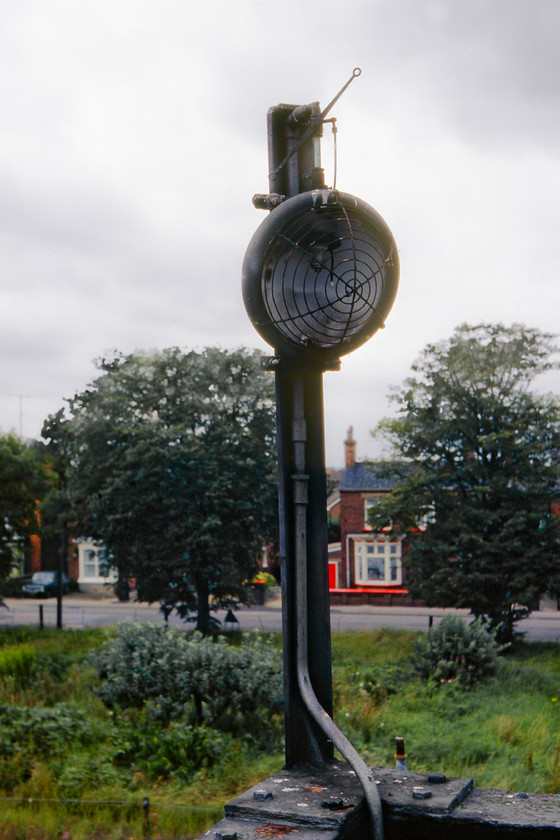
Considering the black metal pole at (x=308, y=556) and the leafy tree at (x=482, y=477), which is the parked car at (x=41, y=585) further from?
the black metal pole at (x=308, y=556)

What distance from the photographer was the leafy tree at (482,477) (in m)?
18.4

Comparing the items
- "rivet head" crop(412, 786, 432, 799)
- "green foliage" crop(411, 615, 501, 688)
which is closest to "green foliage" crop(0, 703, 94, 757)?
"green foliage" crop(411, 615, 501, 688)

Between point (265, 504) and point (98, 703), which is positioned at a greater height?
point (265, 504)

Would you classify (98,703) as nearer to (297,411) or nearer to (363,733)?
(363,733)

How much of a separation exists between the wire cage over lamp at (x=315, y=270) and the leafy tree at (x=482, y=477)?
1603cm

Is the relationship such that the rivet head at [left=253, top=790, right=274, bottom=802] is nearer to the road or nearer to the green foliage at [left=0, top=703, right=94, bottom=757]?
the green foliage at [left=0, top=703, right=94, bottom=757]

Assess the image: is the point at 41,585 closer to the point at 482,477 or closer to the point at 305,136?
the point at 482,477

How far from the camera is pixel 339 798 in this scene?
7.99ft

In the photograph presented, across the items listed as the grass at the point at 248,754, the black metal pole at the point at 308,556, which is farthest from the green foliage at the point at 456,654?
the black metal pole at the point at 308,556

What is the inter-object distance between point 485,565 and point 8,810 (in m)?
13.2

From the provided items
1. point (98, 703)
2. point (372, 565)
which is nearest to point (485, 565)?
point (98, 703)

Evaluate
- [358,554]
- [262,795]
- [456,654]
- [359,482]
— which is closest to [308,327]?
[262,795]

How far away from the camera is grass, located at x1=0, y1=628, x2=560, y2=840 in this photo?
7027mm

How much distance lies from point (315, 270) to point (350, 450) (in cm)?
3577
